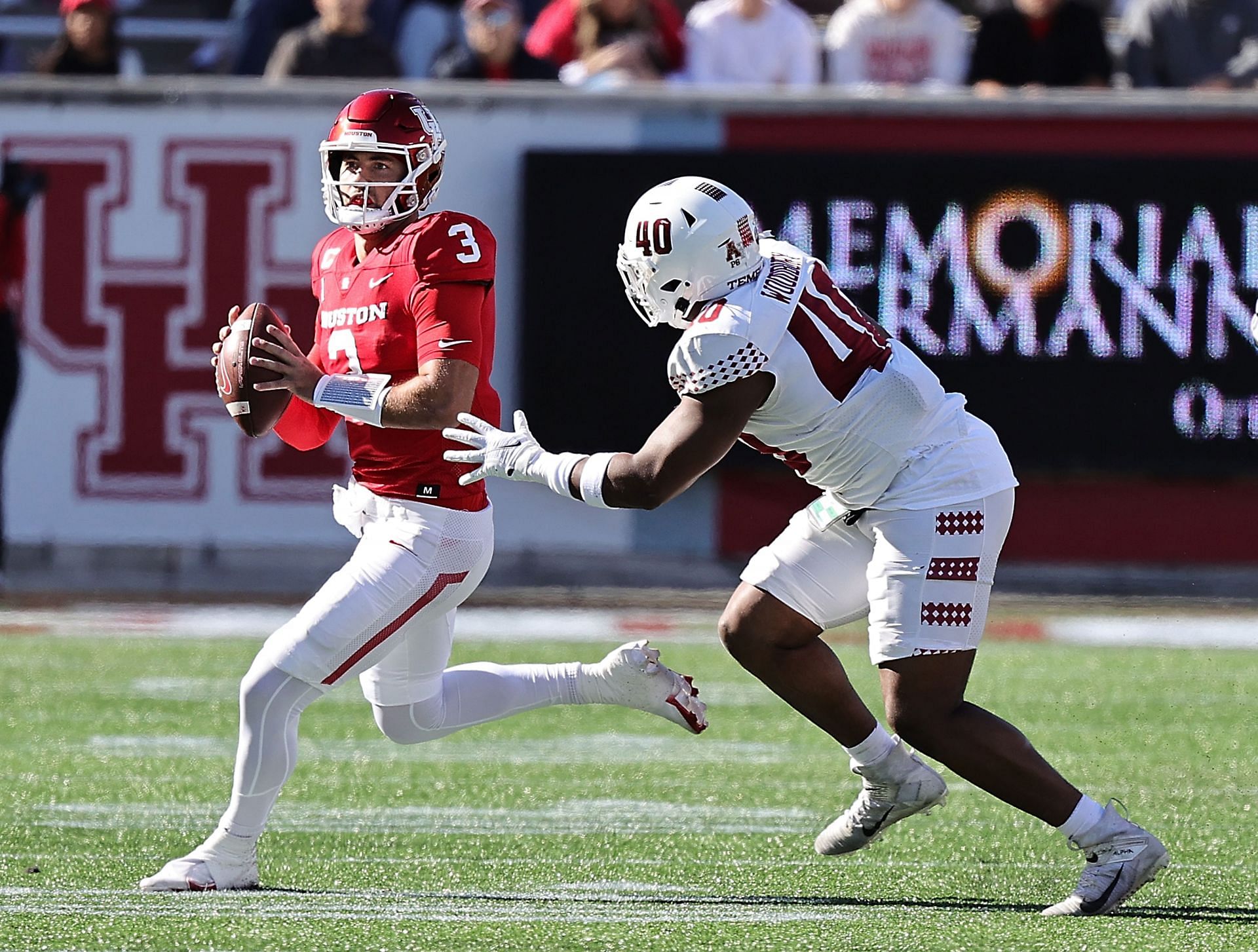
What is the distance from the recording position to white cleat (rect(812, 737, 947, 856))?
4.77 meters

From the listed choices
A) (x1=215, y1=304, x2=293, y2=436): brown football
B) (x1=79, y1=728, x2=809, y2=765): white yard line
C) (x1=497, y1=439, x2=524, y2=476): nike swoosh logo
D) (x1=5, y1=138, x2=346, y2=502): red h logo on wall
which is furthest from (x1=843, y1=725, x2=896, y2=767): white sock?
(x1=5, y1=138, x2=346, y2=502): red h logo on wall

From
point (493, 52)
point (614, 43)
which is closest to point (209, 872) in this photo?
point (493, 52)

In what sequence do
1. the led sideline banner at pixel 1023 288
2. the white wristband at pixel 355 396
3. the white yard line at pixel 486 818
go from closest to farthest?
the white wristband at pixel 355 396 < the white yard line at pixel 486 818 < the led sideline banner at pixel 1023 288

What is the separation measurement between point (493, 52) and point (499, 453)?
22.5 feet

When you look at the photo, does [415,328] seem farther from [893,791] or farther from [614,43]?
[614,43]

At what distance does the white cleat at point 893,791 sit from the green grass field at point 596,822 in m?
0.12

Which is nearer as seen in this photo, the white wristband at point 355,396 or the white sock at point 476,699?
the white wristband at point 355,396

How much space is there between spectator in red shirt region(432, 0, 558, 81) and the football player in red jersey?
19.9 ft

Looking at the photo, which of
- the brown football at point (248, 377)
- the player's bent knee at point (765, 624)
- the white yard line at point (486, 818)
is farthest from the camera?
the white yard line at point (486, 818)

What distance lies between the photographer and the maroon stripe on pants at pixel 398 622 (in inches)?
177

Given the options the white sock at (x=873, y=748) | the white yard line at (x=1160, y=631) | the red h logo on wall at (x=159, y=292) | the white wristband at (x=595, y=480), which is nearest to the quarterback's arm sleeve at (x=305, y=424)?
the white wristband at (x=595, y=480)

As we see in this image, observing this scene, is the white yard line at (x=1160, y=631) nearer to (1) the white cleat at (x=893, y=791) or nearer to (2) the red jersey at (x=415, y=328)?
(1) the white cleat at (x=893, y=791)

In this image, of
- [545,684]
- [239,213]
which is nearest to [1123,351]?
[239,213]

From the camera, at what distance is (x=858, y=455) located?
445 cm
